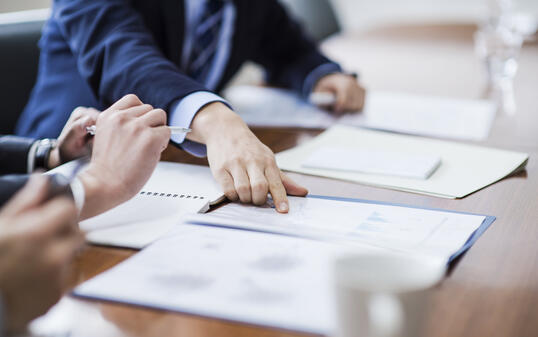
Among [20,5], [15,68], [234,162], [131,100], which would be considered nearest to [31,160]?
[131,100]

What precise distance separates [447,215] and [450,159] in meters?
0.28

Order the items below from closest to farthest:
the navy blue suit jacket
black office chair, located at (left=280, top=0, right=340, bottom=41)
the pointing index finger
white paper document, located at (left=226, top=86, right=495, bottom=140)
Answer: the pointing index finger, the navy blue suit jacket, white paper document, located at (left=226, top=86, right=495, bottom=140), black office chair, located at (left=280, top=0, right=340, bottom=41)

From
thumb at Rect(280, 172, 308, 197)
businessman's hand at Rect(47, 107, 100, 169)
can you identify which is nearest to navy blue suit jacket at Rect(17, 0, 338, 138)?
businessman's hand at Rect(47, 107, 100, 169)

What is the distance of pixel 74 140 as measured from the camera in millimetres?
815

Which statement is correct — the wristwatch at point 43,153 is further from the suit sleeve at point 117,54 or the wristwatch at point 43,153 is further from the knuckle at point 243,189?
the knuckle at point 243,189

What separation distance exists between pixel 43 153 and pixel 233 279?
42 cm

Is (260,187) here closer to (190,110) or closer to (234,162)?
(234,162)

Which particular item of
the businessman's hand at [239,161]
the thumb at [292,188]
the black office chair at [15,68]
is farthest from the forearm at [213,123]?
the black office chair at [15,68]

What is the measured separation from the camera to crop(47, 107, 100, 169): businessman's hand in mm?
799

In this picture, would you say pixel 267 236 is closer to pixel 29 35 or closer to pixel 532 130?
pixel 532 130

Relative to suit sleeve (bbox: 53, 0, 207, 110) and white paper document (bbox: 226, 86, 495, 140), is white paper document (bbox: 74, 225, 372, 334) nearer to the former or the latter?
suit sleeve (bbox: 53, 0, 207, 110)

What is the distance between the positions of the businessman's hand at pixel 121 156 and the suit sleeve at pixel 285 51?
81 cm

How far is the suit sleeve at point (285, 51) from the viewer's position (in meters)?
1.49

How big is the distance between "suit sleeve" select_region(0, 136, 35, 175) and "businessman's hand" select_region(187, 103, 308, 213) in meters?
0.23
